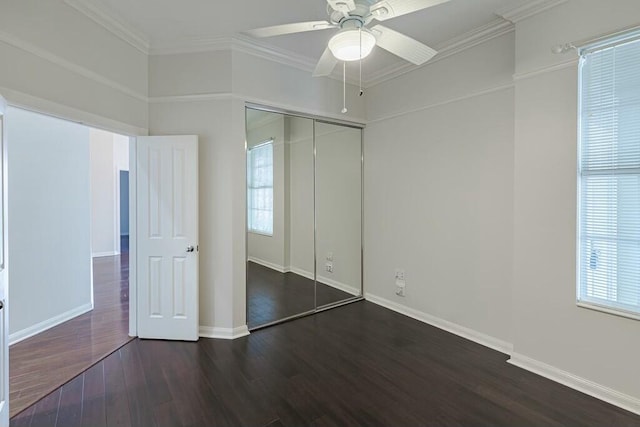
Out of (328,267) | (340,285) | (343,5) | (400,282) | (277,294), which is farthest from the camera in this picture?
(340,285)

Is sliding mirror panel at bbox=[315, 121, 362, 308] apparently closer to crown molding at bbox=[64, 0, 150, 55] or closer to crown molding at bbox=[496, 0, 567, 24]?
crown molding at bbox=[64, 0, 150, 55]

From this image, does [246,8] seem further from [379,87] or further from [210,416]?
[210,416]

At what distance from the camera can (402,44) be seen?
2.06 m

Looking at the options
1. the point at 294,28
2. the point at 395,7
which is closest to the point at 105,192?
the point at 294,28

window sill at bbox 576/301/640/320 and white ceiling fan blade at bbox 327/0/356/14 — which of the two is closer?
white ceiling fan blade at bbox 327/0/356/14

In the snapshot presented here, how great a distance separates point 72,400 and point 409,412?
2.33m

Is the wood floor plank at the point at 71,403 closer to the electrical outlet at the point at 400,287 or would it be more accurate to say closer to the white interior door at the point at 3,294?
the white interior door at the point at 3,294

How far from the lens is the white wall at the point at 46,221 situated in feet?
10.5

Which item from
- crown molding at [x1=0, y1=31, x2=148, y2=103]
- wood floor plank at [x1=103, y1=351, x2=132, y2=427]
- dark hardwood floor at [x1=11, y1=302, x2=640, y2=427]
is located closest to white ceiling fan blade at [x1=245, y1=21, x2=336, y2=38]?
crown molding at [x1=0, y1=31, x2=148, y2=103]

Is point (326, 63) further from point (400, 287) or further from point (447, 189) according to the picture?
point (400, 287)

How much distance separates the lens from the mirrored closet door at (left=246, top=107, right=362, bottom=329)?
11.7 ft

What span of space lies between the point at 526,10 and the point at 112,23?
3.46 m

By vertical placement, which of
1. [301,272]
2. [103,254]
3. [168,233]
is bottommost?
[103,254]

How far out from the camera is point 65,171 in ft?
12.2
